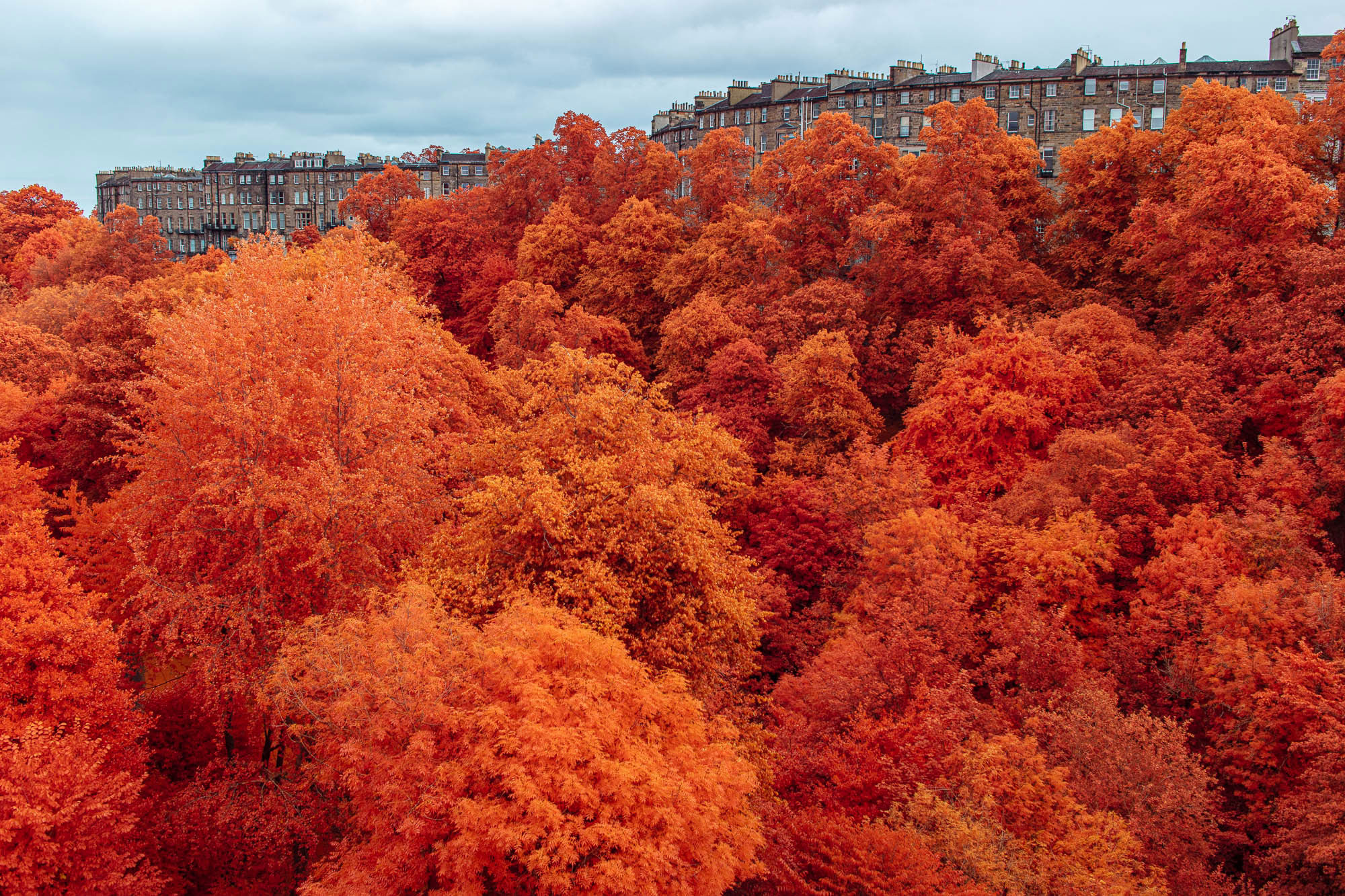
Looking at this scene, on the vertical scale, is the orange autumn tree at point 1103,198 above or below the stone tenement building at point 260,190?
below

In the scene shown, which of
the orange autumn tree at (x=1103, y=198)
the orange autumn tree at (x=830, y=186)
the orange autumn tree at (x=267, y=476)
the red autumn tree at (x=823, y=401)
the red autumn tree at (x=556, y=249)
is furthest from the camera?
the red autumn tree at (x=556, y=249)

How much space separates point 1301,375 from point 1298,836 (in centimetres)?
1838

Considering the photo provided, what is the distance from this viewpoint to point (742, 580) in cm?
2659

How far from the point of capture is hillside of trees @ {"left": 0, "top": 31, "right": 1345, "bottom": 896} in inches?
666

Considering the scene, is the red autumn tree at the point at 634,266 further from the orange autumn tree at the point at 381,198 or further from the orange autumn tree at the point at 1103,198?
the orange autumn tree at the point at 381,198

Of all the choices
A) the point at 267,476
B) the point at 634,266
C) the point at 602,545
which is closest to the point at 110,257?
the point at 634,266

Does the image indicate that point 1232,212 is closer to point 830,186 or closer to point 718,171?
point 830,186

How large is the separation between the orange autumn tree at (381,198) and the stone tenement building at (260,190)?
41667mm

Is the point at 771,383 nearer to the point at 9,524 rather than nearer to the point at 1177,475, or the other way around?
the point at 1177,475

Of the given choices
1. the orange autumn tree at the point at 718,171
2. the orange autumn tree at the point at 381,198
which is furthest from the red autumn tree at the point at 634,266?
the orange autumn tree at the point at 381,198

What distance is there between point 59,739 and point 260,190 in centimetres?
12296

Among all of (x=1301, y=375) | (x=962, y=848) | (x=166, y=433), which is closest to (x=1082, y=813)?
(x=962, y=848)

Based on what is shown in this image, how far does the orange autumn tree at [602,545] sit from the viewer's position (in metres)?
21.5

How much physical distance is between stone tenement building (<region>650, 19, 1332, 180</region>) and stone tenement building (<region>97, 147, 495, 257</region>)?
58.1 metres
